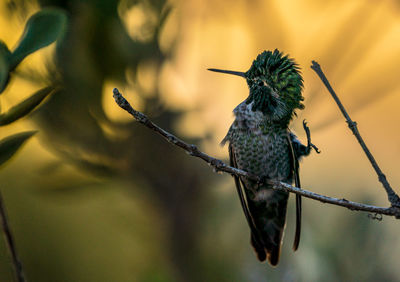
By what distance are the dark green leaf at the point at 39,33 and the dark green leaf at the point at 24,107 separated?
4 centimetres

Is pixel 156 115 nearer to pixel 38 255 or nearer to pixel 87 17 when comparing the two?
pixel 87 17

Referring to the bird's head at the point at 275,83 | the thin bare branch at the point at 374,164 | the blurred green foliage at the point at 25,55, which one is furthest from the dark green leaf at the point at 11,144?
the bird's head at the point at 275,83

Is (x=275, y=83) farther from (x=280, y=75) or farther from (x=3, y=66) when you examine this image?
(x=3, y=66)

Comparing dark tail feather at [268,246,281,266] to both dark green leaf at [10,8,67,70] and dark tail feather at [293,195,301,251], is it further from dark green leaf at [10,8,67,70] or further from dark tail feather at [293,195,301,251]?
dark green leaf at [10,8,67,70]

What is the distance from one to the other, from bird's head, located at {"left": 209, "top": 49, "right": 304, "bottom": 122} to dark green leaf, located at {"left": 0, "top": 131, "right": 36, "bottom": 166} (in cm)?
56

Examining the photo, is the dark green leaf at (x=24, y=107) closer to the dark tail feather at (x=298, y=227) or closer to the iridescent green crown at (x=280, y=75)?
the iridescent green crown at (x=280, y=75)

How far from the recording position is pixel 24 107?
20.9 inches

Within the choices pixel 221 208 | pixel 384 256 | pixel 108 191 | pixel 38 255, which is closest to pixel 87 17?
pixel 108 191

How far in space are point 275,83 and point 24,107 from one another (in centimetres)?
70

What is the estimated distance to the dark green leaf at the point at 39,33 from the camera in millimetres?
523

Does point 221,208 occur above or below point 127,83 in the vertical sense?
below

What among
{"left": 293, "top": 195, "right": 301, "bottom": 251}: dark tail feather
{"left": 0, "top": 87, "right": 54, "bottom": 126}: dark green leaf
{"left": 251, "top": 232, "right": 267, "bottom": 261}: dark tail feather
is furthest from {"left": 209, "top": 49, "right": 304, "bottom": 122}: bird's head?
{"left": 0, "top": 87, "right": 54, "bottom": 126}: dark green leaf

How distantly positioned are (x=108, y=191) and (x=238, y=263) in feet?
1.91

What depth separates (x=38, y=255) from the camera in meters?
1.89
